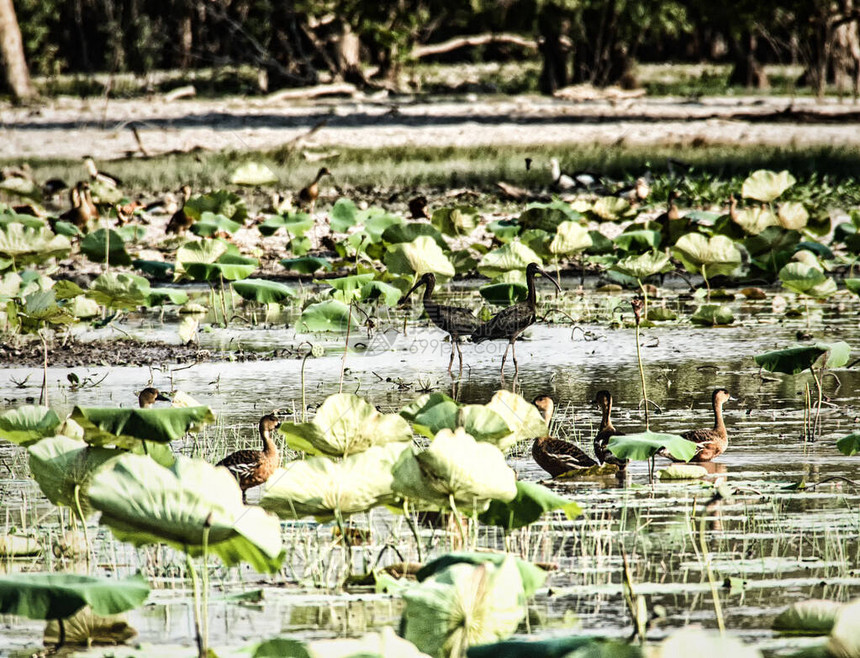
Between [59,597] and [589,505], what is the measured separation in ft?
6.96

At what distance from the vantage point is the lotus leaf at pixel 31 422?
4340 millimetres

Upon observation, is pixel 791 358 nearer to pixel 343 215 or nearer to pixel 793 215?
pixel 793 215

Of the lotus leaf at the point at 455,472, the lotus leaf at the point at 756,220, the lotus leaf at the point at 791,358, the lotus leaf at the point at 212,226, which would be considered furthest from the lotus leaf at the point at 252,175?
the lotus leaf at the point at 455,472

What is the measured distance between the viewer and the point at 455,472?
3.50 metres

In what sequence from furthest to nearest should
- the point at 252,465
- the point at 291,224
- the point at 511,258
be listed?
the point at 291,224 → the point at 511,258 → the point at 252,465

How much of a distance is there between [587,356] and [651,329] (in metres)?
0.96

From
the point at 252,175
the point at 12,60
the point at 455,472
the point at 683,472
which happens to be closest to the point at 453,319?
the point at 683,472

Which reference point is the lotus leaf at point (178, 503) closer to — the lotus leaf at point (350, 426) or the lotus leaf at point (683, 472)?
the lotus leaf at point (350, 426)

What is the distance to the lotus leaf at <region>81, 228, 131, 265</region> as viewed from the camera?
9156mm

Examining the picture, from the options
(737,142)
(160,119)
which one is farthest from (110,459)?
(160,119)

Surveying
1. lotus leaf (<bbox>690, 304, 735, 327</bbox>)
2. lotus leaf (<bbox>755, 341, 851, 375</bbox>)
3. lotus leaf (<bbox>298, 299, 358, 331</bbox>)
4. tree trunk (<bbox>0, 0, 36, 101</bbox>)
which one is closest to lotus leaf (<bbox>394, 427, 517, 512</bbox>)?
lotus leaf (<bbox>755, 341, 851, 375</bbox>)

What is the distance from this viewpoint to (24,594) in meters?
2.82

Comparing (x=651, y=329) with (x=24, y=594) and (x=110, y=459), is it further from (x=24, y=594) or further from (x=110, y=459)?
(x=24, y=594)

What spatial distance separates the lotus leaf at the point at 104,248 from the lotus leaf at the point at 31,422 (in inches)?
191
